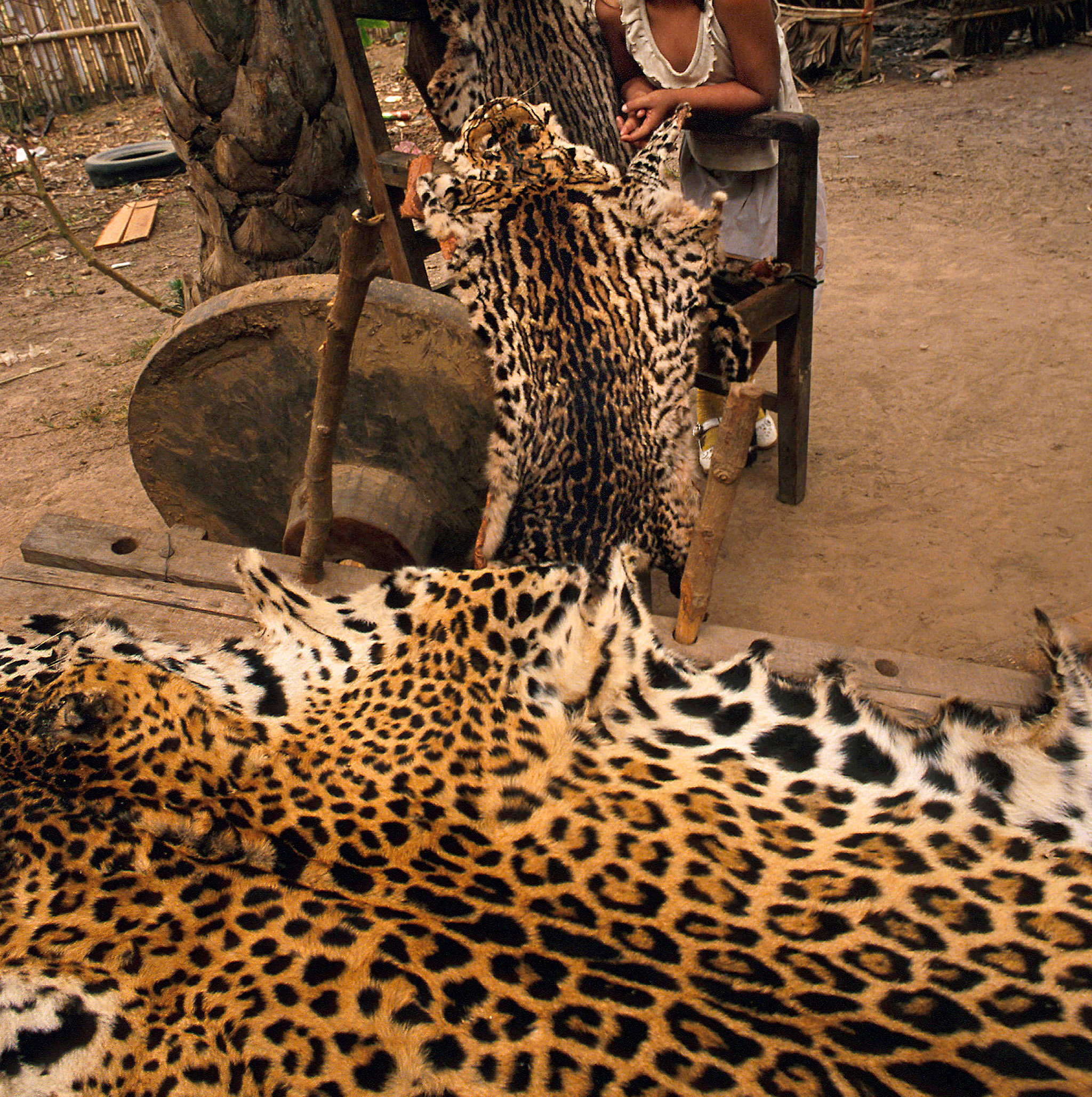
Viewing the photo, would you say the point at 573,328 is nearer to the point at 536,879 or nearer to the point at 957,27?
the point at 536,879

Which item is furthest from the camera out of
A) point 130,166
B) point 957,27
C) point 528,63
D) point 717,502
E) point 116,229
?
point 957,27

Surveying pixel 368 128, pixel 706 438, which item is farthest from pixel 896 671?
pixel 368 128

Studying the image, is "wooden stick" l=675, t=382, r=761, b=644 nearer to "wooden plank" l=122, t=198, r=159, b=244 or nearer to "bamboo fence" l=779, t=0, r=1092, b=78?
"wooden plank" l=122, t=198, r=159, b=244

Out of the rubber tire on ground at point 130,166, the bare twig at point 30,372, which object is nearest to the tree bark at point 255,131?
the bare twig at point 30,372

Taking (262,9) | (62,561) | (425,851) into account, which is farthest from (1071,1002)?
(262,9)

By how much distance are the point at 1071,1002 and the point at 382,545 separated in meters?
1.92

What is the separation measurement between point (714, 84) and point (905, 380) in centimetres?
205

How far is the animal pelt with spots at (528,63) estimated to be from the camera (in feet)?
9.73

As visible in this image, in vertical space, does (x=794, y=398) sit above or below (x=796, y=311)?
below

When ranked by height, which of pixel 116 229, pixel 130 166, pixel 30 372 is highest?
pixel 130 166

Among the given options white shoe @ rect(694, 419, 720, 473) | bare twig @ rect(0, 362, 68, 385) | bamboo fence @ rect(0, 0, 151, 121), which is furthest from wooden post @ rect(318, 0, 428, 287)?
bamboo fence @ rect(0, 0, 151, 121)

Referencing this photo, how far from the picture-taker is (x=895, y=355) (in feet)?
15.1

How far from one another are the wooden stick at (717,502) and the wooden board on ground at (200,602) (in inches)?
3.3

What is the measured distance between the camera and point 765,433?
405cm
